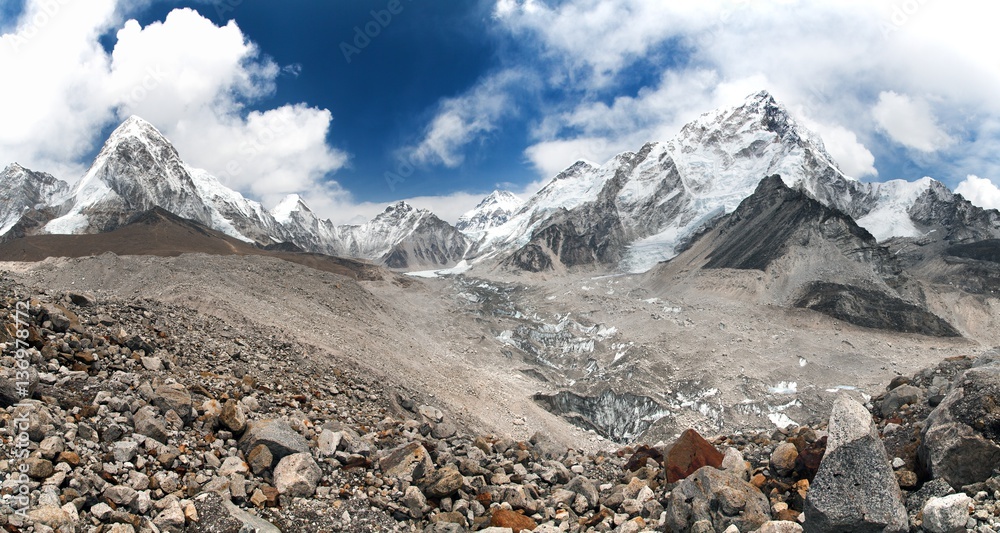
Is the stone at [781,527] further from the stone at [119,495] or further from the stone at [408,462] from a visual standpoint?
the stone at [119,495]

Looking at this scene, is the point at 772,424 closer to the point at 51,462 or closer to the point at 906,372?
the point at 906,372

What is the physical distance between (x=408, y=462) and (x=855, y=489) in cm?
774

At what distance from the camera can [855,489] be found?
7.64 metres

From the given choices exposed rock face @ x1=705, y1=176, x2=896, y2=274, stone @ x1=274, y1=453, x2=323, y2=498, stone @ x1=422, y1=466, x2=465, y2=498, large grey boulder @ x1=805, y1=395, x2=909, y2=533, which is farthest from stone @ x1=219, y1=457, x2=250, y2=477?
exposed rock face @ x1=705, y1=176, x2=896, y2=274

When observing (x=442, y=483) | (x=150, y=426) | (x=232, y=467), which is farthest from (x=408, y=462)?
(x=150, y=426)

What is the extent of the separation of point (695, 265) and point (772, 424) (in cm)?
8368

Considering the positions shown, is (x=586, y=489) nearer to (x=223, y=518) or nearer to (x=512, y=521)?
(x=512, y=521)

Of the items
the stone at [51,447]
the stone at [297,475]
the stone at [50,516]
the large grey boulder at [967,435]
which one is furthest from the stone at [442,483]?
the large grey boulder at [967,435]

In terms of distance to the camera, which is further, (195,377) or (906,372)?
(906,372)

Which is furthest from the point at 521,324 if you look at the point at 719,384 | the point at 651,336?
the point at 719,384

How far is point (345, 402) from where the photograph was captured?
1744cm

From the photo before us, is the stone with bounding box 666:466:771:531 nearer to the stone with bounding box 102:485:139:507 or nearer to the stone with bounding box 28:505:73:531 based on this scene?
the stone with bounding box 102:485:139:507

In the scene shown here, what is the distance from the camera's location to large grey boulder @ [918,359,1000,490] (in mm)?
7895

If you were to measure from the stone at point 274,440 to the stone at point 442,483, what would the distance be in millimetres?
2476
